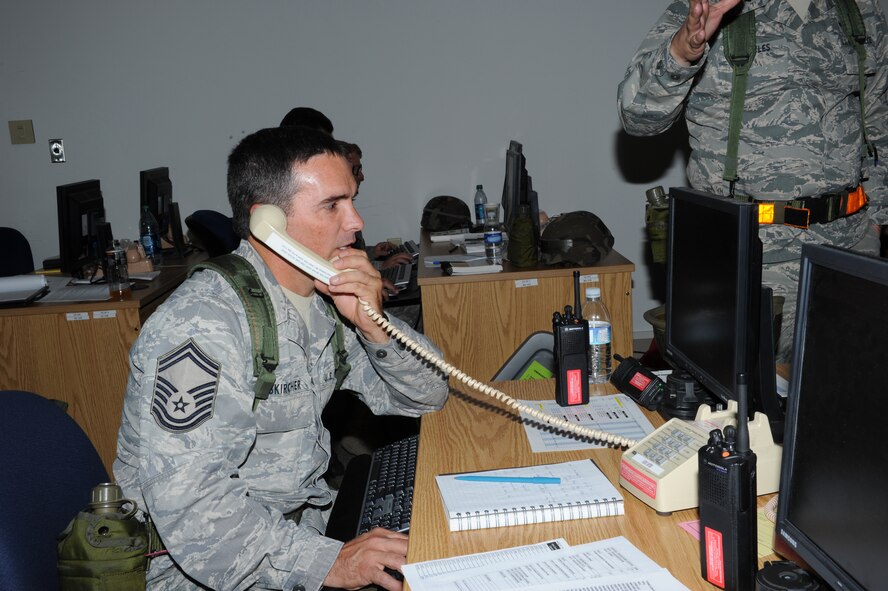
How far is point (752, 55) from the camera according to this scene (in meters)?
2.14

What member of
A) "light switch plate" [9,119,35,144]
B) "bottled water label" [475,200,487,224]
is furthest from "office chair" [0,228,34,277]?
"bottled water label" [475,200,487,224]

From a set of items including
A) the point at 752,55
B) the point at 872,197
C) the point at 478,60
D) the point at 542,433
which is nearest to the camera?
the point at 542,433

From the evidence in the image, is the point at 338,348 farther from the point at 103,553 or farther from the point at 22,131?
the point at 22,131

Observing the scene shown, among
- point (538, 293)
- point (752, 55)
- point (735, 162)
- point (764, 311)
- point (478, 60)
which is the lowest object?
point (538, 293)

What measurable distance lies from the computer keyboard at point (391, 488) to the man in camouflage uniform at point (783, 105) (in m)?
1.11

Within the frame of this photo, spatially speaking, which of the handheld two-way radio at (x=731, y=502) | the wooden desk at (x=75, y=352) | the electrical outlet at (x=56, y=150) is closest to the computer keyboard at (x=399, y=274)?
the wooden desk at (x=75, y=352)

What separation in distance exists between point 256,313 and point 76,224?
2.45 metres

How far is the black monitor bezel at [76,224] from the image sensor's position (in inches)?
134

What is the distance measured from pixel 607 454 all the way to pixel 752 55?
128cm

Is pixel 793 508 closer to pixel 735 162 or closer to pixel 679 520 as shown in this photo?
pixel 679 520

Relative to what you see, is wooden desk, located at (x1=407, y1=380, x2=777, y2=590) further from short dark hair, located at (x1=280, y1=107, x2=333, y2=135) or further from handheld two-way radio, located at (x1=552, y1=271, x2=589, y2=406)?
short dark hair, located at (x1=280, y1=107, x2=333, y2=135)

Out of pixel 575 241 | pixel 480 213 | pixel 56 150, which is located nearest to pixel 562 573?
pixel 575 241

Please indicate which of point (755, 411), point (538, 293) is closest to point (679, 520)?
point (755, 411)

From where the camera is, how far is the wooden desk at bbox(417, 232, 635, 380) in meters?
3.02
